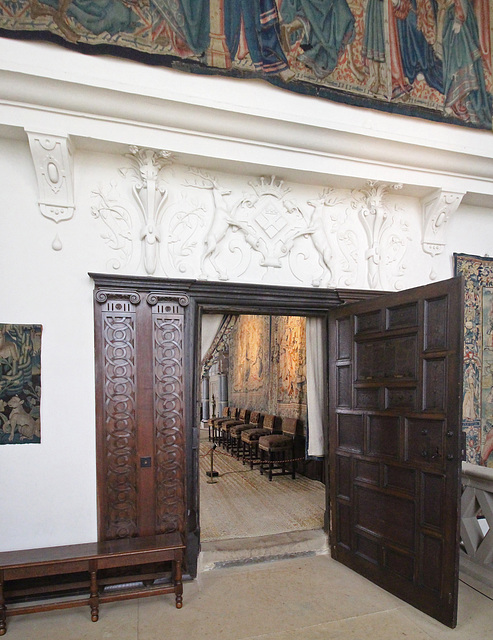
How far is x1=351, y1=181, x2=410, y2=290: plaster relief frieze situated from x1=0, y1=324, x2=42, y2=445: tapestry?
314 centimetres

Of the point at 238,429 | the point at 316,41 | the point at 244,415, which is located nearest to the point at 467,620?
the point at 316,41

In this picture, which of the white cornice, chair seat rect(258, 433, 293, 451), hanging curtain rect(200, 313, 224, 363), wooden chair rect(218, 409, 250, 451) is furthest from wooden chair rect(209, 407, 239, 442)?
the white cornice

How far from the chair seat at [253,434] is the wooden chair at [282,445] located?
1.14ft

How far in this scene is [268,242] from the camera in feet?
12.8

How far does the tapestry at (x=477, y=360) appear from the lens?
14.3 feet

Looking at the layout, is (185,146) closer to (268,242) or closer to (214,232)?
(214,232)

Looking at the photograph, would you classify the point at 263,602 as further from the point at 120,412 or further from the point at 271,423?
the point at 271,423

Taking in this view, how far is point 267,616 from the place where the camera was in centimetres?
300

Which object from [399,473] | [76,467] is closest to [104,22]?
[76,467]

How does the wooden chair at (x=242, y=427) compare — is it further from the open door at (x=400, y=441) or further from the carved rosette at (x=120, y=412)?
the carved rosette at (x=120, y=412)

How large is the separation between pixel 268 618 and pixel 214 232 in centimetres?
306

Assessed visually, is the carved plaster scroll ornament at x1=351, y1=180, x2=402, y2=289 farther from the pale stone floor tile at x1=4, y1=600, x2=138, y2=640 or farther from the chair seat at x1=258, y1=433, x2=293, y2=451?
the pale stone floor tile at x1=4, y1=600, x2=138, y2=640

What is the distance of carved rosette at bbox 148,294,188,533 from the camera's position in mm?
3477

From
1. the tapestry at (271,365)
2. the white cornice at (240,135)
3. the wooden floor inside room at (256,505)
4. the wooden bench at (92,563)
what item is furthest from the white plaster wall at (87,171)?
the tapestry at (271,365)
